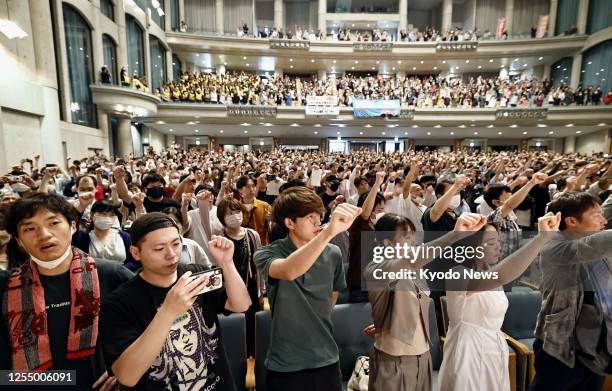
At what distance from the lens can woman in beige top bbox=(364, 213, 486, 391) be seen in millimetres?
1696

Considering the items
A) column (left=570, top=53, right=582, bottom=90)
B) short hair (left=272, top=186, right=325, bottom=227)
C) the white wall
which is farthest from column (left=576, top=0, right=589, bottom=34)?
short hair (left=272, top=186, right=325, bottom=227)

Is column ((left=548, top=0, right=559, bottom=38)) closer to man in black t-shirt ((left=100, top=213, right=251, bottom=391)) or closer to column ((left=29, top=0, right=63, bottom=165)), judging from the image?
column ((left=29, top=0, right=63, bottom=165))

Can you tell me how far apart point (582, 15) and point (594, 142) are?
8.29 meters

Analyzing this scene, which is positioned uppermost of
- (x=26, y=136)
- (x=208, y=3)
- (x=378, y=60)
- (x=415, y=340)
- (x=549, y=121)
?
(x=208, y=3)

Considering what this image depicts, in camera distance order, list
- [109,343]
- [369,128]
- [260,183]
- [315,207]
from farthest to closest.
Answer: [369,128] → [260,183] → [315,207] → [109,343]

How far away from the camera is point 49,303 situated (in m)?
1.49

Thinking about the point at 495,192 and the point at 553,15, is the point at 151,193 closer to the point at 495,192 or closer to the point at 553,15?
the point at 495,192

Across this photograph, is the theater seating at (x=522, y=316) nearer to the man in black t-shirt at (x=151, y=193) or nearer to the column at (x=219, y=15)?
the man in black t-shirt at (x=151, y=193)

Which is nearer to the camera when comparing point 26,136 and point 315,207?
point 315,207

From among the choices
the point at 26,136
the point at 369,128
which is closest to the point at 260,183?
the point at 26,136

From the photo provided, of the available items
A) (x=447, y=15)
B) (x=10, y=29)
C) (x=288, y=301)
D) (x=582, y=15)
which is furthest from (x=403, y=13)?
(x=288, y=301)

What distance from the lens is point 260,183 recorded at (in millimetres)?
5477

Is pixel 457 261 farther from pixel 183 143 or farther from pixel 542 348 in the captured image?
pixel 183 143

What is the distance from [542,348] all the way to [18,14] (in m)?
14.7
